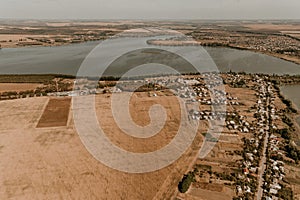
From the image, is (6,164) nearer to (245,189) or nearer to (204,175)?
(204,175)

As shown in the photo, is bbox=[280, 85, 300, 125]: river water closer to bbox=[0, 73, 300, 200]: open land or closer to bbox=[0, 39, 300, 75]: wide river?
bbox=[0, 73, 300, 200]: open land

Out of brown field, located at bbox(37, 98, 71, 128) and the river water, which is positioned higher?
the river water

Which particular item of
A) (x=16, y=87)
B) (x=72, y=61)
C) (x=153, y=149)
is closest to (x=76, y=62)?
(x=72, y=61)

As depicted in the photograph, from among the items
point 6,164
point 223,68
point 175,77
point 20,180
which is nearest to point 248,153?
point 20,180

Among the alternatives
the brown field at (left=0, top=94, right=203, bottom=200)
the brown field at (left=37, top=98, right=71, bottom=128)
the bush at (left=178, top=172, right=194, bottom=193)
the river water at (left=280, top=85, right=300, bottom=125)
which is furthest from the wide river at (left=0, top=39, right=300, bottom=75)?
Result: the bush at (left=178, top=172, right=194, bottom=193)

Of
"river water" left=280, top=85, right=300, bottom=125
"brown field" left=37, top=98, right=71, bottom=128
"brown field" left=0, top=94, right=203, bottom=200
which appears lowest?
"brown field" left=0, top=94, right=203, bottom=200

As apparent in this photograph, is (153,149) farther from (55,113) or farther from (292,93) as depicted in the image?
(292,93)

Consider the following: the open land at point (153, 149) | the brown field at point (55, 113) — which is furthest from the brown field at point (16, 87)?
the brown field at point (55, 113)
